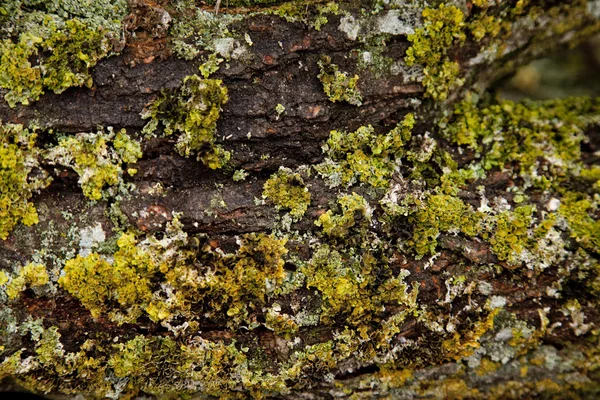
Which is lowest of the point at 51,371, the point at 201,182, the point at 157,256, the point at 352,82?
the point at 51,371

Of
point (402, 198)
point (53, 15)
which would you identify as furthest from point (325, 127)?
point (53, 15)

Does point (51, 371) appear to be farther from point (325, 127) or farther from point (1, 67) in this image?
point (325, 127)

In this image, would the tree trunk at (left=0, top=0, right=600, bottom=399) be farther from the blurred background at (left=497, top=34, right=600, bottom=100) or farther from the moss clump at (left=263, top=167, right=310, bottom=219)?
the blurred background at (left=497, top=34, right=600, bottom=100)

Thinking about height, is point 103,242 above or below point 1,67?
below

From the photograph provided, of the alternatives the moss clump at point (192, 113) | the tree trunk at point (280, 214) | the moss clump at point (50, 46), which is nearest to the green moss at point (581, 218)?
the tree trunk at point (280, 214)

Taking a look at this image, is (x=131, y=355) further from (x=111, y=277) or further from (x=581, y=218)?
(x=581, y=218)

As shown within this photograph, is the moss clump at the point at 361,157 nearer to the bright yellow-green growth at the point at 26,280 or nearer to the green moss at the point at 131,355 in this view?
the green moss at the point at 131,355

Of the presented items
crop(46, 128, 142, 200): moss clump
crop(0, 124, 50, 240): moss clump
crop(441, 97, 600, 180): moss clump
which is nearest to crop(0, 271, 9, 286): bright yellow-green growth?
crop(0, 124, 50, 240): moss clump
